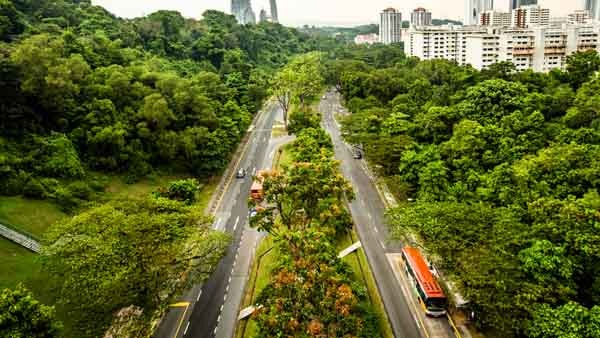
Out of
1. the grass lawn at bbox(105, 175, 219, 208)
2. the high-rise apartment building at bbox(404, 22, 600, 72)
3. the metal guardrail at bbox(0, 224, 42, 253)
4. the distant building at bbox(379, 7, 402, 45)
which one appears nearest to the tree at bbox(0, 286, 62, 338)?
the metal guardrail at bbox(0, 224, 42, 253)

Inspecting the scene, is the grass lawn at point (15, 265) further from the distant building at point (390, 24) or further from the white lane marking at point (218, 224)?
the distant building at point (390, 24)

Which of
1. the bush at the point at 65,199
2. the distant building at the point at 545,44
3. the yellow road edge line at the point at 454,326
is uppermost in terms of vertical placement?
the distant building at the point at 545,44

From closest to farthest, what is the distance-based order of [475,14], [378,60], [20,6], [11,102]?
1. [11,102]
2. [20,6]
3. [378,60]
4. [475,14]

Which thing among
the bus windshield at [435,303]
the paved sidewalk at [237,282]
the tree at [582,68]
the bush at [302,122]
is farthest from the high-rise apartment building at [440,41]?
the bus windshield at [435,303]

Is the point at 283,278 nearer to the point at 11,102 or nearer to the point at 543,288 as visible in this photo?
the point at 543,288

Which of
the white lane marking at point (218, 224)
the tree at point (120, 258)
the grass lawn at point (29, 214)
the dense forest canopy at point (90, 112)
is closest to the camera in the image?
the tree at point (120, 258)

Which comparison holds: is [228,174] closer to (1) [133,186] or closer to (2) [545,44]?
(1) [133,186]

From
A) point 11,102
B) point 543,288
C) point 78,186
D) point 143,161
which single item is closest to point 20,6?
point 11,102
